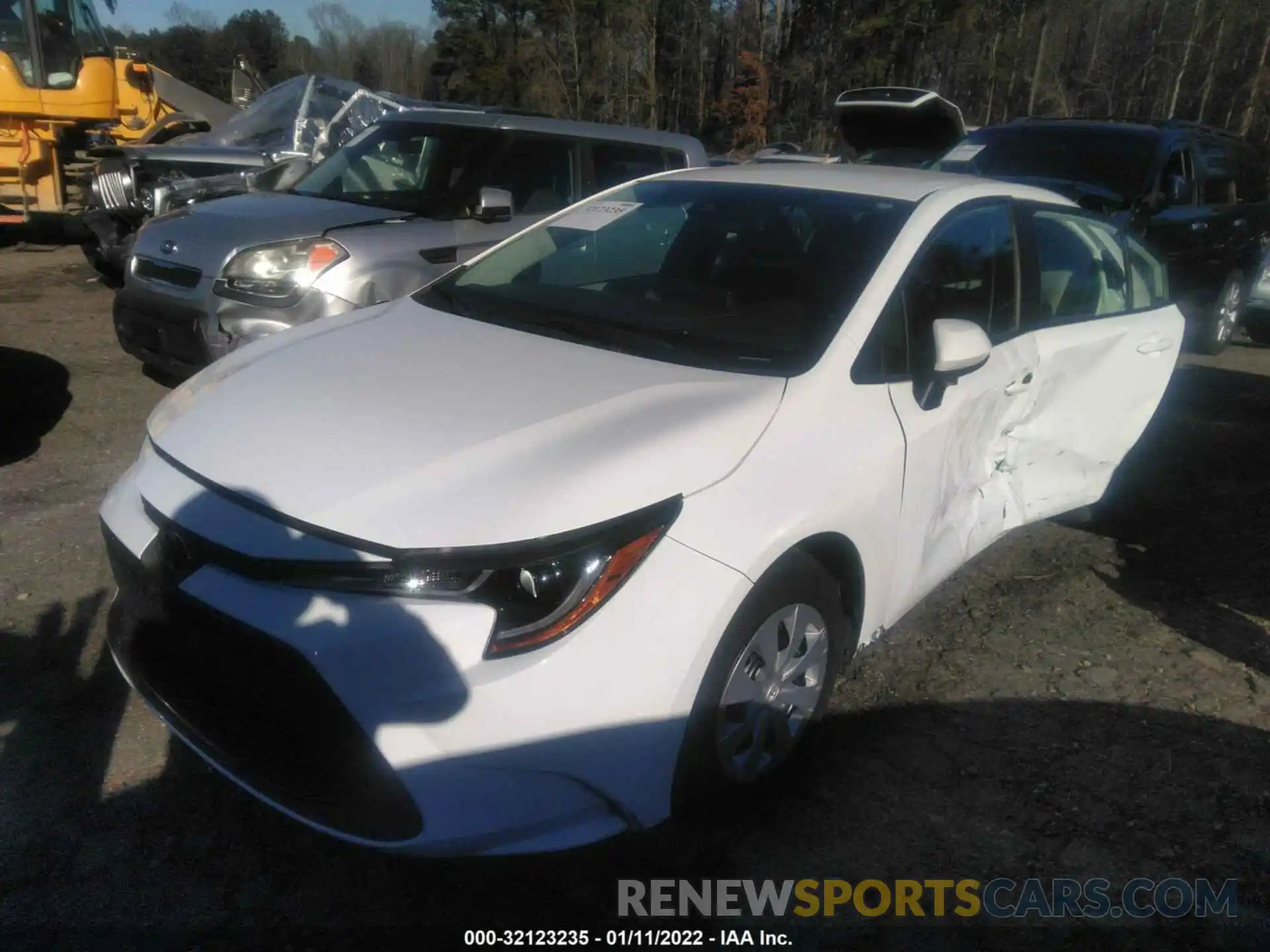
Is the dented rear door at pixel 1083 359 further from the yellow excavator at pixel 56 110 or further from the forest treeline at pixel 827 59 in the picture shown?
the forest treeline at pixel 827 59

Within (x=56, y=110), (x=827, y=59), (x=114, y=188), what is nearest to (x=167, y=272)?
(x=114, y=188)

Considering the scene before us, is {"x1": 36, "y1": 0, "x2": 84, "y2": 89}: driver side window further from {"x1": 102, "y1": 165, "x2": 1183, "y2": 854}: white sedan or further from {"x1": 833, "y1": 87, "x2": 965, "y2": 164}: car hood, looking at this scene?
{"x1": 102, "y1": 165, "x2": 1183, "y2": 854}: white sedan

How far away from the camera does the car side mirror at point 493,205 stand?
5.52 m

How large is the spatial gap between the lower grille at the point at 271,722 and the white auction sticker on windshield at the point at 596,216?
2030mm

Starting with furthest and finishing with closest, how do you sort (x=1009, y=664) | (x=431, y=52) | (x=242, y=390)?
(x=431, y=52) < (x=1009, y=664) < (x=242, y=390)

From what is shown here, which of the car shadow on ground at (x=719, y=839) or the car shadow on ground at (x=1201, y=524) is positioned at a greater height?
the car shadow on ground at (x=719, y=839)

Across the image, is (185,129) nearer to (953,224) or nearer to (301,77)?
(301,77)

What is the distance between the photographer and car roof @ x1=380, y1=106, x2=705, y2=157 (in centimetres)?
617

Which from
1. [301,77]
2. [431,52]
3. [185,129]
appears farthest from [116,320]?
[431,52]

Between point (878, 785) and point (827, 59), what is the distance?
3621cm

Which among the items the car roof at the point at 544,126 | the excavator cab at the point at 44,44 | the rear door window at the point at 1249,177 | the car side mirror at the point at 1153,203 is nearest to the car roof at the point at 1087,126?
the car side mirror at the point at 1153,203

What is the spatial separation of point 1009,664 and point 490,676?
88.5 inches

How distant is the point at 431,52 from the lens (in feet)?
169

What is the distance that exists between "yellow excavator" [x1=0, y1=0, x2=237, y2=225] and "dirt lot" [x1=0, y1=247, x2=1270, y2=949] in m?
8.66
